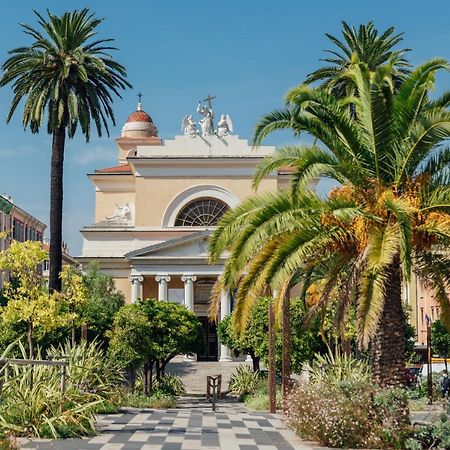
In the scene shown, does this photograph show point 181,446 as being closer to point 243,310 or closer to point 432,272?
point 243,310

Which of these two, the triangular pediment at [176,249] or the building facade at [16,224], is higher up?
the building facade at [16,224]

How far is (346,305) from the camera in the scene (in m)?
16.1

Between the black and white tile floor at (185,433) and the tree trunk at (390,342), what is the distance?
1.89 meters

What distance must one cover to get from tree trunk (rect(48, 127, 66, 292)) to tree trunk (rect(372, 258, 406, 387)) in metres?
20.8

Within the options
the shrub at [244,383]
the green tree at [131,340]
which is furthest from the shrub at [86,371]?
the shrub at [244,383]

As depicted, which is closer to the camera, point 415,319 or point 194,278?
point 194,278

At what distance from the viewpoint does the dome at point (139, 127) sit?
68.5 m

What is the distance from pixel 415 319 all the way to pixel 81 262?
23.0 meters

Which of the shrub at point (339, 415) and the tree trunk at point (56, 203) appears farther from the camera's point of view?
the tree trunk at point (56, 203)

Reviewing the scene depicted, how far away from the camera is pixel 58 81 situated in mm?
34406

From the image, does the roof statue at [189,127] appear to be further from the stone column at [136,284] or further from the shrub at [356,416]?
the shrub at [356,416]

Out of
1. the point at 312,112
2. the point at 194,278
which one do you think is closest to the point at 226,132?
the point at 194,278

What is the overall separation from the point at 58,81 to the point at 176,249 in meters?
18.2

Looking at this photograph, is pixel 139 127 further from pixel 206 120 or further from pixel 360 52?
pixel 360 52
